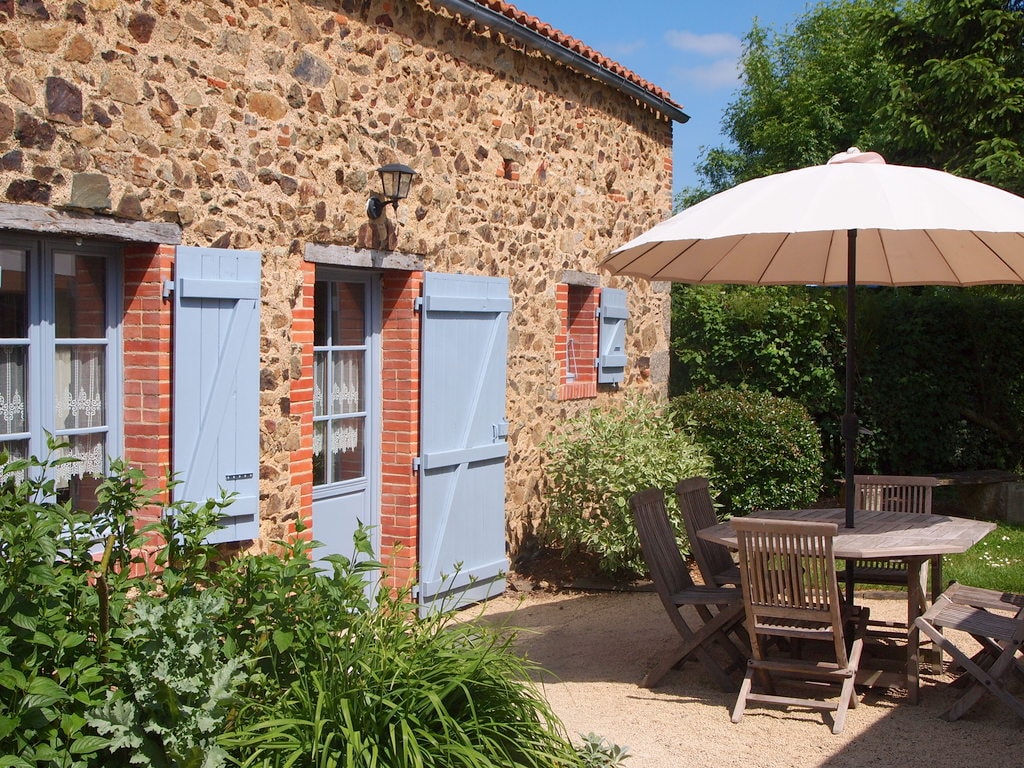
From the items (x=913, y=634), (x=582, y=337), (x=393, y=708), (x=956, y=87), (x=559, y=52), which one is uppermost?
(x=956, y=87)

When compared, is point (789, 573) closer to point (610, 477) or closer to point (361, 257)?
point (610, 477)

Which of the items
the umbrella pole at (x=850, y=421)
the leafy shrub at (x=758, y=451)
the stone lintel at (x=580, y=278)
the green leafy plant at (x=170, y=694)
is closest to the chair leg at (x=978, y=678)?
the umbrella pole at (x=850, y=421)

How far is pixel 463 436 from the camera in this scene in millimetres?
7070

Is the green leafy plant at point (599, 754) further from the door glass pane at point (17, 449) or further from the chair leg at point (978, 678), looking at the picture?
the door glass pane at point (17, 449)

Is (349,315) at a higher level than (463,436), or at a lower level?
higher

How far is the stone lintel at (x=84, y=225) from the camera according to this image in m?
4.23

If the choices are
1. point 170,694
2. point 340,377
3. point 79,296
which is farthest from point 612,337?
point 170,694

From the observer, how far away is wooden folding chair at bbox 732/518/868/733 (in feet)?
15.3

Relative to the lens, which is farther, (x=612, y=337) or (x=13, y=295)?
(x=612, y=337)

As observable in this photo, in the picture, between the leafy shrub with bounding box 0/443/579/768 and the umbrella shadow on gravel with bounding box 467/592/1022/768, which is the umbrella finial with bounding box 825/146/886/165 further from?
the leafy shrub with bounding box 0/443/579/768

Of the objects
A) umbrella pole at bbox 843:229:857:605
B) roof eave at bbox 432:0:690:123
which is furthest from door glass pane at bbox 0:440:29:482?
umbrella pole at bbox 843:229:857:605

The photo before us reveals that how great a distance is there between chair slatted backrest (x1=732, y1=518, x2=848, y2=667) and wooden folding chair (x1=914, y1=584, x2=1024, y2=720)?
49 centimetres

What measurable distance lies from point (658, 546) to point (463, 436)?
6.37 ft

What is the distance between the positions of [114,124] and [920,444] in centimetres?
834
